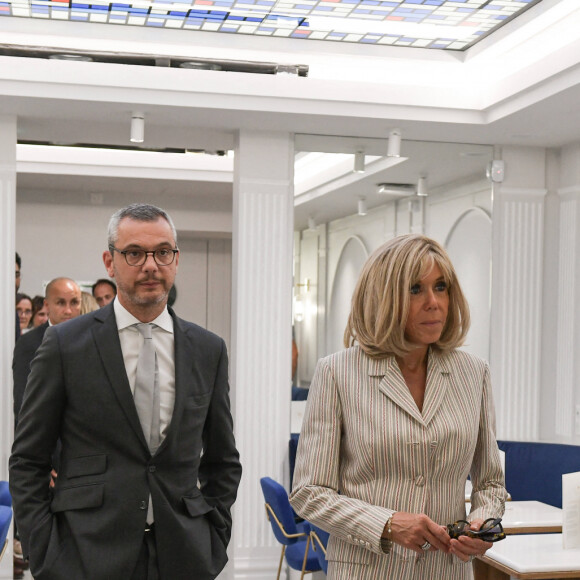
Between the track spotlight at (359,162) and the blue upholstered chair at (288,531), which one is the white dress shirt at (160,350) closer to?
the blue upholstered chair at (288,531)

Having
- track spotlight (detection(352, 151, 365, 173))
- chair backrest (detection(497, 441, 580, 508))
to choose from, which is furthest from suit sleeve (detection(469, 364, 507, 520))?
track spotlight (detection(352, 151, 365, 173))

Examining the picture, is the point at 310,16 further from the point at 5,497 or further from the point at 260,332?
the point at 5,497

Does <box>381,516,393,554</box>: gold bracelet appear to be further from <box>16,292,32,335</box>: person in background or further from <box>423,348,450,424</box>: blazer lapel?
<box>16,292,32,335</box>: person in background

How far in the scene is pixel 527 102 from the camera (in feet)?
19.8

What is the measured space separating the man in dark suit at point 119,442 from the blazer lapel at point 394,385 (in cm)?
52

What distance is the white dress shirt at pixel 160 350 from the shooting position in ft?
8.13

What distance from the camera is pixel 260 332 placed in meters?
7.04

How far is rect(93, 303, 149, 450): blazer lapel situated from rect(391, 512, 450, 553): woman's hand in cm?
67

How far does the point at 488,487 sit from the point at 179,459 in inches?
31.2

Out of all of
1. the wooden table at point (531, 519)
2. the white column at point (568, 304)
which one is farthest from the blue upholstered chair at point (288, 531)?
the white column at point (568, 304)

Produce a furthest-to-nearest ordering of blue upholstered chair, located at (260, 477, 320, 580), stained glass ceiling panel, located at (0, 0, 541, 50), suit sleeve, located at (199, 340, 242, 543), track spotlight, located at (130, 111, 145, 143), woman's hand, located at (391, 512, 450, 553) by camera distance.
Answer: track spotlight, located at (130, 111, 145, 143)
stained glass ceiling panel, located at (0, 0, 541, 50)
blue upholstered chair, located at (260, 477, 320, 580)
suit sleeve, located at (199, 340, 242, 543)
woman's hand, located at (391, 512, 450, 553)

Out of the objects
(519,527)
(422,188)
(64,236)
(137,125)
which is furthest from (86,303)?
(64,236)

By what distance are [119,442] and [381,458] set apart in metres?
0.66

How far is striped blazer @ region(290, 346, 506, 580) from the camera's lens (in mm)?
2244
